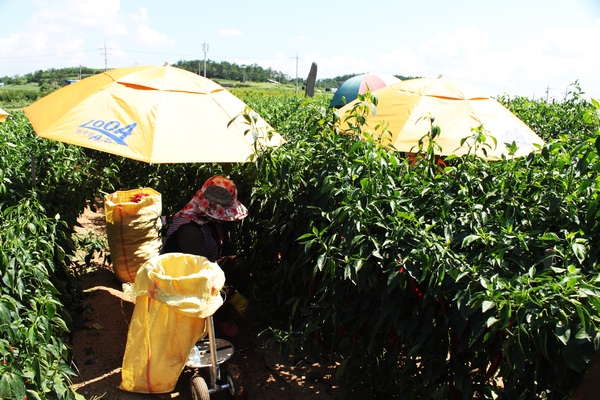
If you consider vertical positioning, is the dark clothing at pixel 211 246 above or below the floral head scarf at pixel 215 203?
below

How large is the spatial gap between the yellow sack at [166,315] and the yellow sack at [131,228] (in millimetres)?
1315

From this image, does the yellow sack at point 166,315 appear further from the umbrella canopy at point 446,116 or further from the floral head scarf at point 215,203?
the umbrella canopy at point 446,116

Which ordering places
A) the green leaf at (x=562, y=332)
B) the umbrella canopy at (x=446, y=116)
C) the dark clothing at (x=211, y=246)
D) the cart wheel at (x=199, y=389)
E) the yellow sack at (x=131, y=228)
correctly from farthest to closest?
1. the umbrella canopy at (x=446, y=116)
2. the yellow sack at (x=131, y=228)
3. the dark clothing at (x=211, y=246)
4. the cart wheel at (x=199, y=389)
5. the green leaf at (x=562, y=332)

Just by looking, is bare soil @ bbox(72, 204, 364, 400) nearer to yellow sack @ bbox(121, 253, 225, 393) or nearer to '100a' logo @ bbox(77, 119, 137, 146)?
yellow sack @ bbox(121, 253, 225, 393)

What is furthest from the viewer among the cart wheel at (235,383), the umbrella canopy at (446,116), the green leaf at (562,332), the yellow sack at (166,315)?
the umbrella canopy at (446,116)

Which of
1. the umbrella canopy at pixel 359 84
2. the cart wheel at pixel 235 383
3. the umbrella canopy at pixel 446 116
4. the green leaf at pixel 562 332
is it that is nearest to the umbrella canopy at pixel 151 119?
the cart wheel at pixel 235 383

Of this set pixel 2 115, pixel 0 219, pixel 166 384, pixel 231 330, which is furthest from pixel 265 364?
pixel 2 115

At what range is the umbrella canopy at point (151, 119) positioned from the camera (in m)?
3.31

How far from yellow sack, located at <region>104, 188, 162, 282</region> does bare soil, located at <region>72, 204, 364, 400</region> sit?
291 mm

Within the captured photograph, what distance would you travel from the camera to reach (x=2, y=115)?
8984 millimetres

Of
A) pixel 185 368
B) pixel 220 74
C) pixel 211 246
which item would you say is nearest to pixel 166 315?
pixel 185 368

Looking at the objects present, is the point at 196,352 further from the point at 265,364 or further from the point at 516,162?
the point at 516,162

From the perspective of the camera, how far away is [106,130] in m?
3.39

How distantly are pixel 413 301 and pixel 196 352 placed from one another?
155 centimetres
